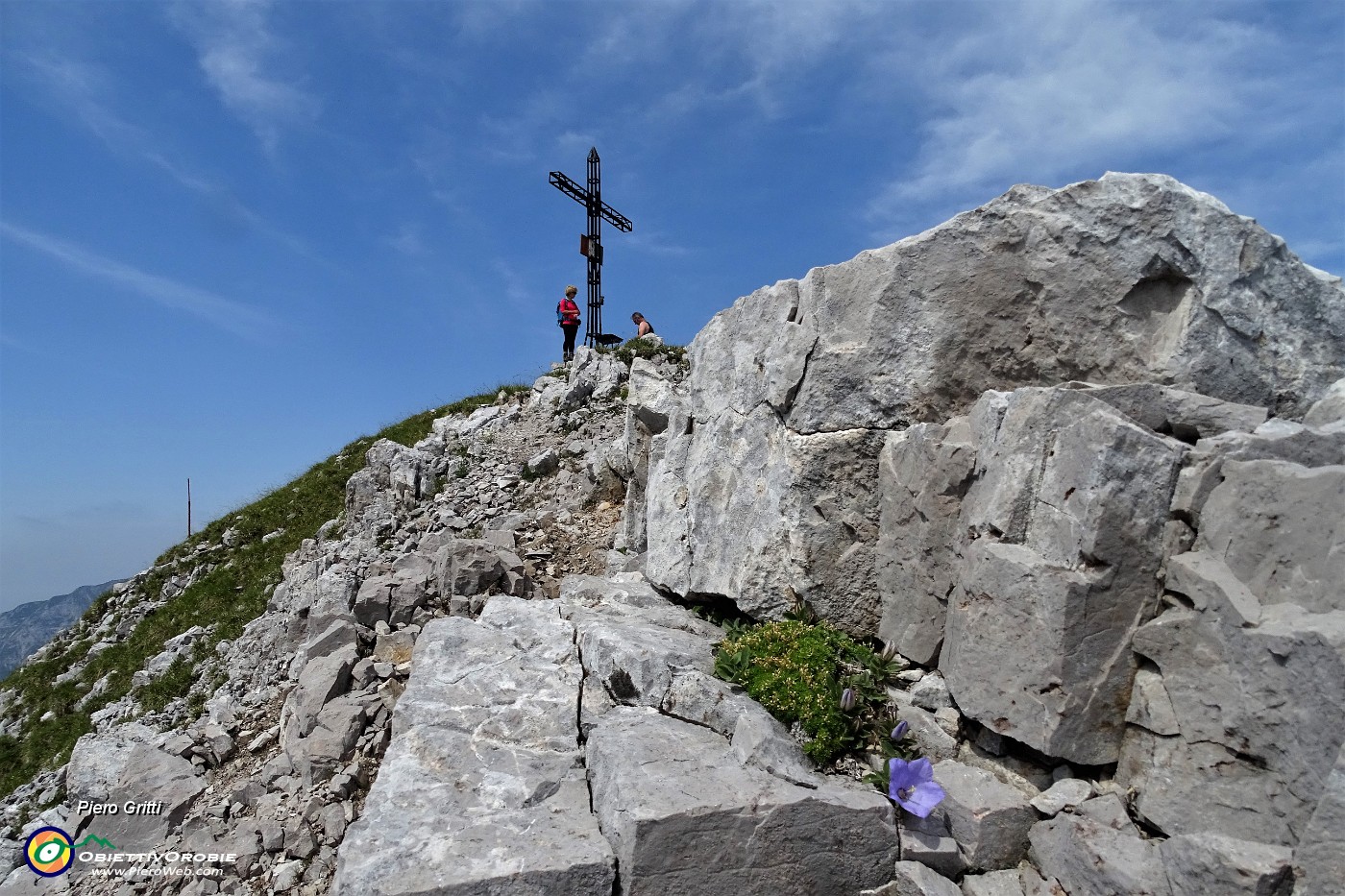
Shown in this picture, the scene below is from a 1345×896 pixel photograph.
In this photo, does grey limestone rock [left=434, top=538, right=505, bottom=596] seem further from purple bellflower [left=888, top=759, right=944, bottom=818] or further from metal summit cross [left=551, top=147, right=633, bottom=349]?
metal summit cross [left=551, top=147, right=633, bottom=349]

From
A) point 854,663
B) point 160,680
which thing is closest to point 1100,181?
point 854,663

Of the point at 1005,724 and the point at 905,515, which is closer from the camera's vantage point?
the point at 1005,724

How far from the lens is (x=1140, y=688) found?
6035 mm

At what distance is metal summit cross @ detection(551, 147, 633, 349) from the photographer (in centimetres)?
3138

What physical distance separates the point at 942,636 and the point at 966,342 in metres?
3.14

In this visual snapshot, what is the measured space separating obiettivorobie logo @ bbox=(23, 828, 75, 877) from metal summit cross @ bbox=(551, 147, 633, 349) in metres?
22.9

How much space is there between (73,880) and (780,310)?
10721 mm

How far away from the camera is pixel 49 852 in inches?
394

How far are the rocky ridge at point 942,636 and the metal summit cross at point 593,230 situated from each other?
20833 mm

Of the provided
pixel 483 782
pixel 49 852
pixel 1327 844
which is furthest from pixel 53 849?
pixel 1327 844

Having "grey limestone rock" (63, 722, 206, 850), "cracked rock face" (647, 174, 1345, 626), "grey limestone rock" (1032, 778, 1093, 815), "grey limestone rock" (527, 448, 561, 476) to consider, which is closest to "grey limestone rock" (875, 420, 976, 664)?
"cracked rock face" (647, 174, 1345, 626)

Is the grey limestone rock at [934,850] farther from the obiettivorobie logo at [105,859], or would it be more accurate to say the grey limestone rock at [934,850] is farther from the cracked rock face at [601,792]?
the obiettivorobie logo at [105,859]

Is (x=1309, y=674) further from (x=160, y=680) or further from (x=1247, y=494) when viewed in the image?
(x=160, y=680)

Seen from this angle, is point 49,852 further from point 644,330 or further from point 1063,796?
point 644,330
